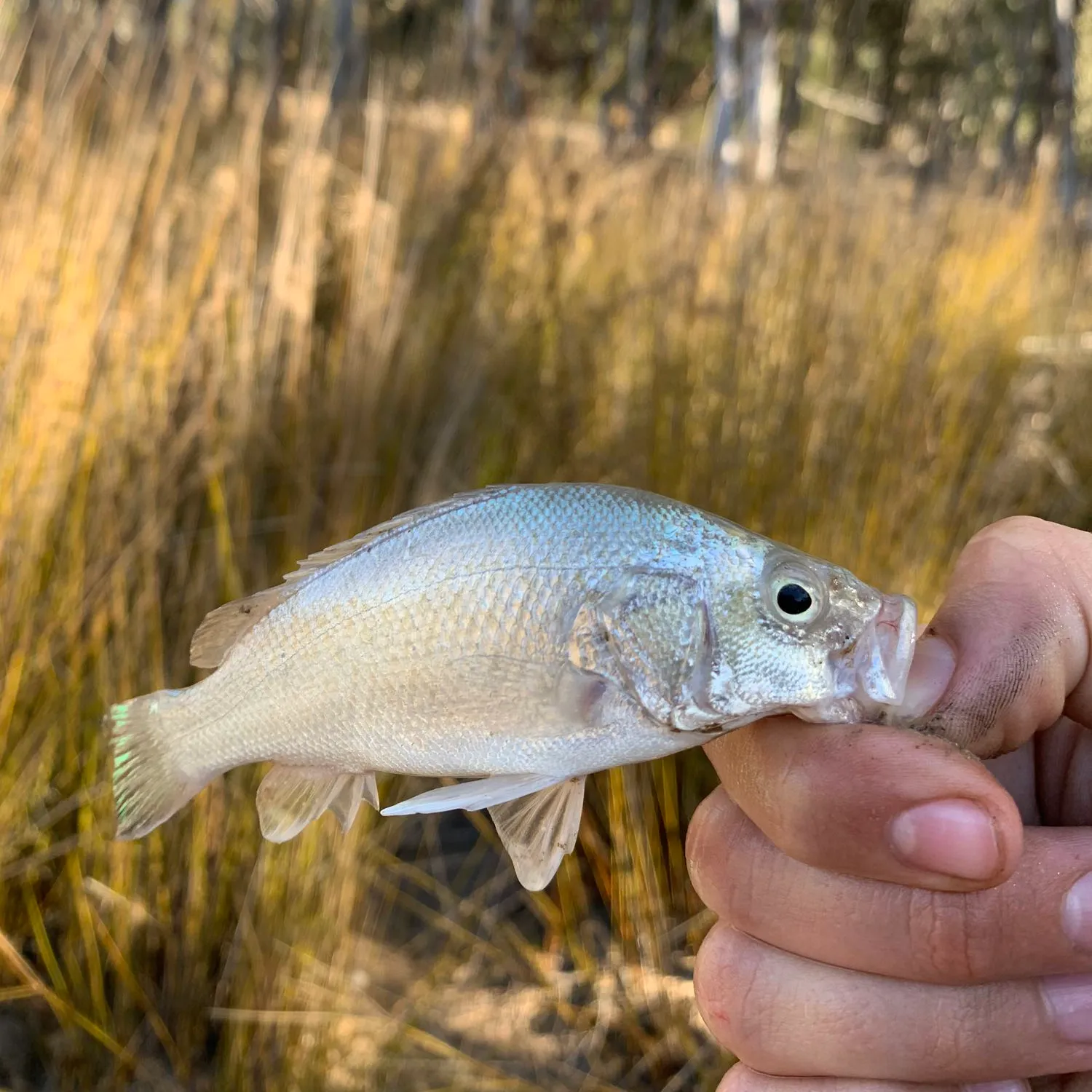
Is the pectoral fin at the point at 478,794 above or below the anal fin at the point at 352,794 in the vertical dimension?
above

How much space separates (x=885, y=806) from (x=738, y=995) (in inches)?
13.9

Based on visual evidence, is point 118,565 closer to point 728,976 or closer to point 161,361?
point 161,361

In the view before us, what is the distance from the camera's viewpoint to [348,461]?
1906 millimetres

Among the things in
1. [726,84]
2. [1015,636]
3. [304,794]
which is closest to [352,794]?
[304,794]

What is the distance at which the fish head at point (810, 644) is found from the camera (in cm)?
75

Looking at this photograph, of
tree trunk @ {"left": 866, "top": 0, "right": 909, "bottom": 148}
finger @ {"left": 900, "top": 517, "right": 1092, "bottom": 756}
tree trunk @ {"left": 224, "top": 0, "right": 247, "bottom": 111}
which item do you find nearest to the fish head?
finger @ {"left": 900, "top": 517, "right": 1092, "bottom": 756}

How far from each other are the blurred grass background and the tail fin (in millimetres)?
870

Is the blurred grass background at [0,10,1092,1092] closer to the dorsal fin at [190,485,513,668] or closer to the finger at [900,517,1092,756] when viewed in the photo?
the dorsal fin at [190,485,513,668]

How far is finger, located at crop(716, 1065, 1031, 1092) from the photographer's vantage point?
0.92 meters

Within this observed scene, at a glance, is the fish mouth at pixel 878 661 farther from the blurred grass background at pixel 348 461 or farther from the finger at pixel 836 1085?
the blurred grass background at pixel 348 461

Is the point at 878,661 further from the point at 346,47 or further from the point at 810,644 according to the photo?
the point at 346,47

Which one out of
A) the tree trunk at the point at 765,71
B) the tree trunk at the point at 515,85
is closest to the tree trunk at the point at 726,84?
the tree trunk at the point at 765,71

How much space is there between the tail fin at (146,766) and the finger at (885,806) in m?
0.55

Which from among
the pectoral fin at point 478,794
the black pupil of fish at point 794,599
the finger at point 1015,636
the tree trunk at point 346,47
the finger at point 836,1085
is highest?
the tree trunk at point 346,47
